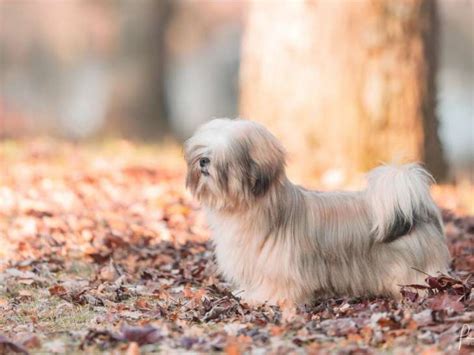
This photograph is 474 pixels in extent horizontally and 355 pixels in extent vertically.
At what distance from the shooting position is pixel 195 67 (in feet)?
99.0

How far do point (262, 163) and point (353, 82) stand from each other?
4012 millimetres

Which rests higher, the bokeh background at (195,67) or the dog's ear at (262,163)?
the bokeh background at (195,67)

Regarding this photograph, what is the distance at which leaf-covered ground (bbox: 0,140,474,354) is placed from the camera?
466 centimetres

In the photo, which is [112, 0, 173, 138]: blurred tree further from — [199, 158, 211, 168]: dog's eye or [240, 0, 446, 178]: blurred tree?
[199, 158, 211, 168]: dog's eye

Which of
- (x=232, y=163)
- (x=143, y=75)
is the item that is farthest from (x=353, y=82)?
(x=143, y=75)

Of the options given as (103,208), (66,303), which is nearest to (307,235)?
(66,303)

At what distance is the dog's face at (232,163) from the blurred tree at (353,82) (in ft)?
12.3

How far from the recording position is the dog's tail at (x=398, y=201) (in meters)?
5.71

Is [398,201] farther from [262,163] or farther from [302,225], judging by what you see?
[262,163]

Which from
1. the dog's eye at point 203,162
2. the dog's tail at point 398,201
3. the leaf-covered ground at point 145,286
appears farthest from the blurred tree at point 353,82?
the dog's eye at point 203,162

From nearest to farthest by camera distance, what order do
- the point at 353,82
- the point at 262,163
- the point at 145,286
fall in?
the point at 262,163, the point at 145,286, the point at 353,82

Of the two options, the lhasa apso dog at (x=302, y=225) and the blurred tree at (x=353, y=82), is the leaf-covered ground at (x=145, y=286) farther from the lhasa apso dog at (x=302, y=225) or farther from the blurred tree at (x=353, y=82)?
the blurred tree at (x=353, y=82)

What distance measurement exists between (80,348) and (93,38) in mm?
18796

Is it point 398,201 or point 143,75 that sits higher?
point 143,75
